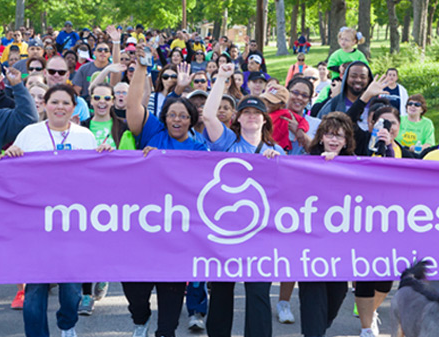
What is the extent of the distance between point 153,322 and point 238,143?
6.02 feet

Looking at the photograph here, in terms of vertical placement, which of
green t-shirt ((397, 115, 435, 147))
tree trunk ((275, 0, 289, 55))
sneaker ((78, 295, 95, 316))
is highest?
tree trunk ((275, 0, 289, 55))

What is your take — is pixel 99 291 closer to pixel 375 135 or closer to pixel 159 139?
pixel 159 139

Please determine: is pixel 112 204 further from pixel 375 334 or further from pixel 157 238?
pixel 375 334

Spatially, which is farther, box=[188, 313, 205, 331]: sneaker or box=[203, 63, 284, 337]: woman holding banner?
box=[188, 313, 205, 331]: sneaker

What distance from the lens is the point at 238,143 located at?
5.57 metres

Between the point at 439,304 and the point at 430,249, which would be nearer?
the point at 439,304

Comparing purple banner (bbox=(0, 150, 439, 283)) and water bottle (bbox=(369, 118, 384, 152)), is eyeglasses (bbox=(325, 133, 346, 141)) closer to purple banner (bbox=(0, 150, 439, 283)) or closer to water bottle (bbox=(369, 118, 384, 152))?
purple banner (bbox=(0, 150, 439, 283))

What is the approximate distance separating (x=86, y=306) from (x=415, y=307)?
10.1ft

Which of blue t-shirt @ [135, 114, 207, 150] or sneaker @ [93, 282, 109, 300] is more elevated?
blue t-shirt @ [135, 114, 207, 150]

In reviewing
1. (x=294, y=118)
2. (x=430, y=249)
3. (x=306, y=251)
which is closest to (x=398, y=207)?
(x=430, y=249)

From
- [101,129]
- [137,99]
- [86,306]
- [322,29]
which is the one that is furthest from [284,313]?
[322,29]

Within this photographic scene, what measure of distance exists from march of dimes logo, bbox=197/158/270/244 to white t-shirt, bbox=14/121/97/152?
40.2 inches

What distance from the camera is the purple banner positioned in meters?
5.24

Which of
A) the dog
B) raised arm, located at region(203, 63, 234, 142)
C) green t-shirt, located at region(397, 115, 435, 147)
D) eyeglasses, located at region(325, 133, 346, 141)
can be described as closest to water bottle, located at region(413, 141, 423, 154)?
Result: green t-shirt, located at region(397, 115, 435, 147)
